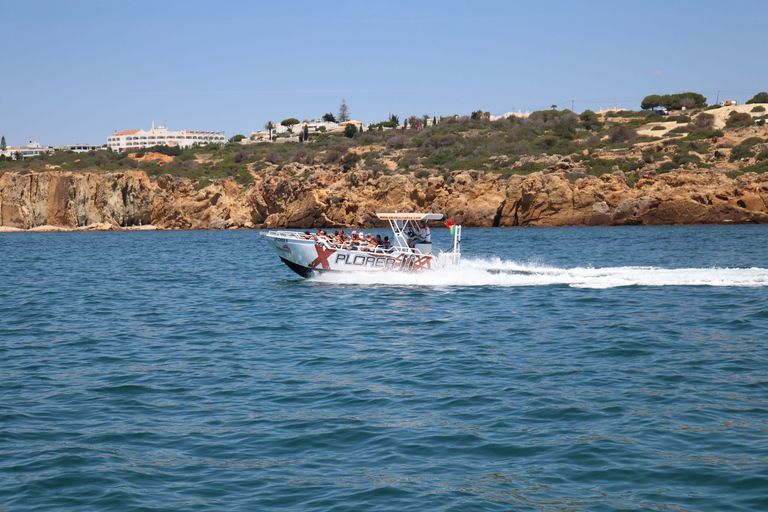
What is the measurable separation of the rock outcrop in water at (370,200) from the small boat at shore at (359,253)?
1182 inches

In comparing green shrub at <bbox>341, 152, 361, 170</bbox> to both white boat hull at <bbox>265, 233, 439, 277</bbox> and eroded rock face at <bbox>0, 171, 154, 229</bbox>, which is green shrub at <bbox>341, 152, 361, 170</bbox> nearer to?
eroded rock face at <bbox>0, 171, 154, 229</bbox>

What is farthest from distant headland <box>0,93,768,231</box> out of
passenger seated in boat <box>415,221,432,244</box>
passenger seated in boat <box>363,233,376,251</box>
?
passenger seated in boat <box>363,233,376,251</box>

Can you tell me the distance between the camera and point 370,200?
73.4 meters

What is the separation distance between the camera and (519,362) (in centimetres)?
1340

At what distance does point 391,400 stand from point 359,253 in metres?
16.1

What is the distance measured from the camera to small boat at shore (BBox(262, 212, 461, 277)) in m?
26.7

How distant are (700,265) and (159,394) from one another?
82.7 ft

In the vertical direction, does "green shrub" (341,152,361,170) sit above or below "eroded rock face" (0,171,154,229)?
above

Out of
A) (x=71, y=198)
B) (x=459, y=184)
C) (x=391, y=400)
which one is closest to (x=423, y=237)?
(x=391, y=400)

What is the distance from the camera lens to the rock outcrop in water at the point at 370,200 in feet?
214

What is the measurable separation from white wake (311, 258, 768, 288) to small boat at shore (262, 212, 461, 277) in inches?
11.7

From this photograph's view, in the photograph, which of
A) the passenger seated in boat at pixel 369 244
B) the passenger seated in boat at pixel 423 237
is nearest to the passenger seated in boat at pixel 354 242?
the passenger seated in boat at pixel 369 244

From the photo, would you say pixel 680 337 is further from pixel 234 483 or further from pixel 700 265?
pixel 700 265

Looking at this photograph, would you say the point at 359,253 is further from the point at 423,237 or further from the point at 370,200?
the point at 370,200
